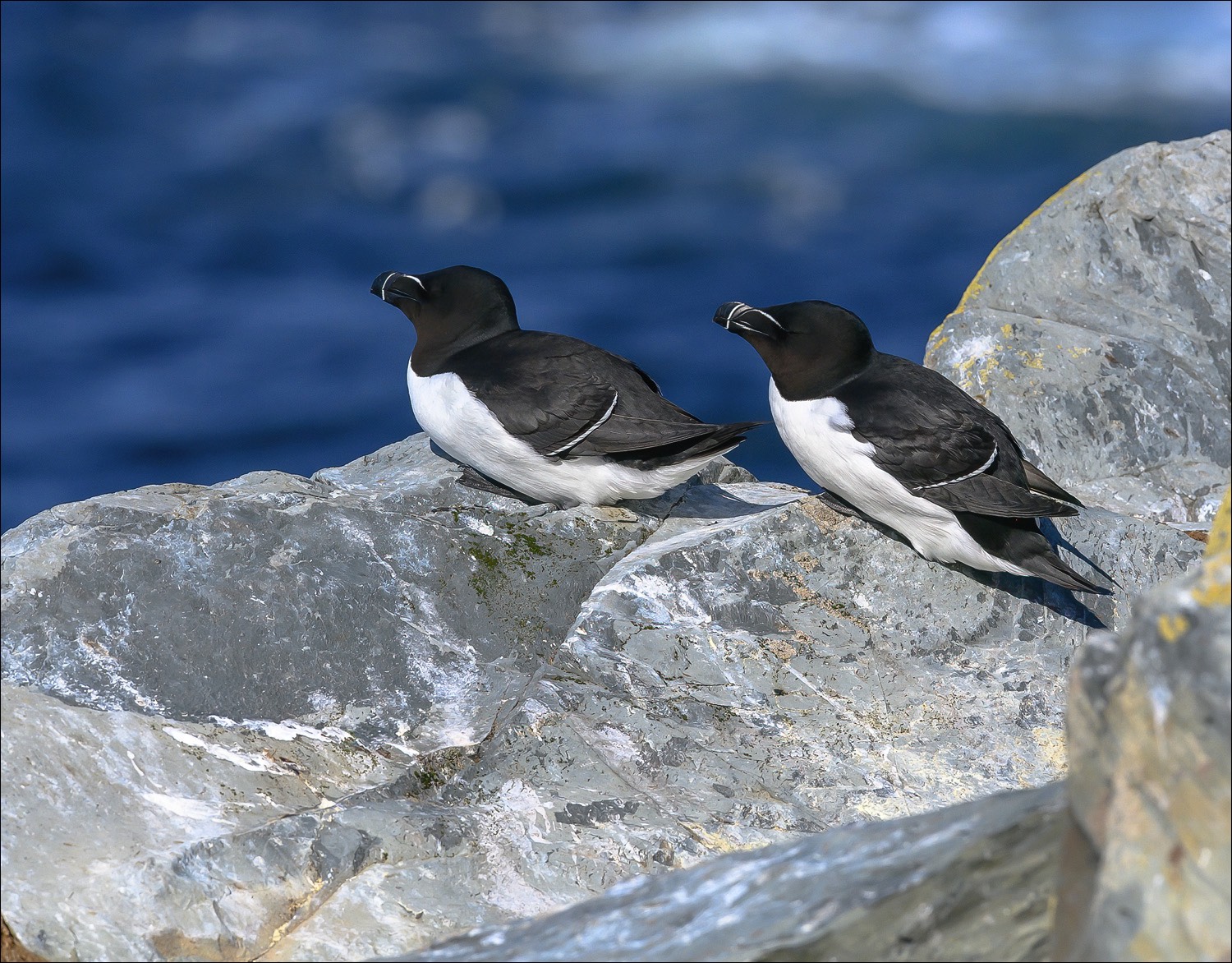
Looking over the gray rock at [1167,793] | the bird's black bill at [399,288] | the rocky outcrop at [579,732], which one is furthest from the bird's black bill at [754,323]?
the gray rock at [1167,793]

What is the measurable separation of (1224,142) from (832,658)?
4.38m

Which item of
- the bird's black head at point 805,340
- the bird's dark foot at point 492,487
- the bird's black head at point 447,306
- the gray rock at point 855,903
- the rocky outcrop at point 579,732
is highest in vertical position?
the bird's black head at point 447,306

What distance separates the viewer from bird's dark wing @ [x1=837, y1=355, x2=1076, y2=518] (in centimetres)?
471

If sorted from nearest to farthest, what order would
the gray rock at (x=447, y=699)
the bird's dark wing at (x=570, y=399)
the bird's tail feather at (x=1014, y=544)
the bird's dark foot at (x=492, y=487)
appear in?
the gray rock at (x=447, y=699) < the bird's tail feather at (x=1014, y=544) < the bird's dark wing at (x=570, y=399) < the bird's dark foot at (x=492, y=487)

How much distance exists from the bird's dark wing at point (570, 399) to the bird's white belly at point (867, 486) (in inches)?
13.9

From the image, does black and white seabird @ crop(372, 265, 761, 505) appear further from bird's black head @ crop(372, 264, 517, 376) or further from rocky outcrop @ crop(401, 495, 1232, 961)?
rocky outcrop @ crop(401, 495, 1232, 961)

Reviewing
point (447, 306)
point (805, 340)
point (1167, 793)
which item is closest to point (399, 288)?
point (447, 306)

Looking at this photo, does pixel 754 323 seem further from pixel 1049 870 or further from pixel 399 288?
pixel 1049 870

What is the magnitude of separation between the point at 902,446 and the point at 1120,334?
2572mm

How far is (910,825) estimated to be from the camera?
111 inches

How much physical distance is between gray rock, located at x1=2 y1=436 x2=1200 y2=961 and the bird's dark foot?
65 millimetres

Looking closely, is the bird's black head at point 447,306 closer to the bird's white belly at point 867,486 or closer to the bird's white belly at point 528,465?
the bird's white belly at point 528,465

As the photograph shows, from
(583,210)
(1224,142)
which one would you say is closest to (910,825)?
(1224,142)

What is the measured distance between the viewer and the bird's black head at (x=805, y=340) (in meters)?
5.05
